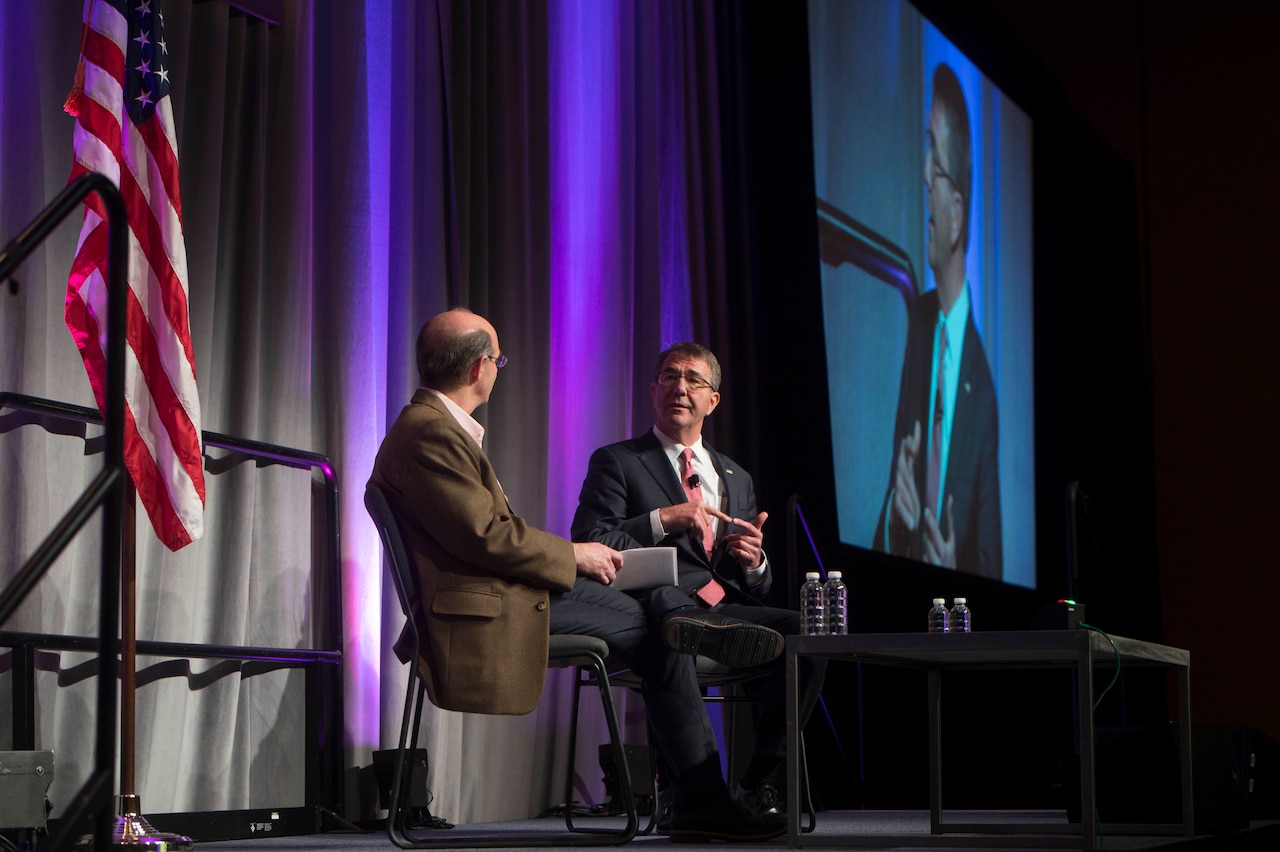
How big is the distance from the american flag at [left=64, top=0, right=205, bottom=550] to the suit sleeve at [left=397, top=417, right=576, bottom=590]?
17.9 inches

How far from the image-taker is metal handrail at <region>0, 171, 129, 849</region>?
5.08 feet

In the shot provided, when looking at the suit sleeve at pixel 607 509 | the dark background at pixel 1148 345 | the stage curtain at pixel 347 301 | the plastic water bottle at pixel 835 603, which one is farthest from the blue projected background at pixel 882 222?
the plastic water bottle at pixel 835 603

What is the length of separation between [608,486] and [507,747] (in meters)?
1.04

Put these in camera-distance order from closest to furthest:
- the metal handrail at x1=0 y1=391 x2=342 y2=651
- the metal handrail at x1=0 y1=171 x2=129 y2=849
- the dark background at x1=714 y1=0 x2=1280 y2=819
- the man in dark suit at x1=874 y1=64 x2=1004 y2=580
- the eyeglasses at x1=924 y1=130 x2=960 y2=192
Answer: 1. the metal handrail at x1=0 y1=171 x2=129 y2=849
2. the metal handrail at x1=0 y1=391 x2=342 y2=651
3. the man in dark suit at x1=874 y1=64 x2=1004 y2=580
4. the eyeglasses at x1=924 y1=130 x2=960 y2=192
5. the dark background at x1=714 y1=0 x2=1280 y2=819

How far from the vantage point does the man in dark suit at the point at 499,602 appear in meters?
2.82

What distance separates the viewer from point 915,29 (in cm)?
633

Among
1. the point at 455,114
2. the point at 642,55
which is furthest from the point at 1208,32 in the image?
the point at 455,114

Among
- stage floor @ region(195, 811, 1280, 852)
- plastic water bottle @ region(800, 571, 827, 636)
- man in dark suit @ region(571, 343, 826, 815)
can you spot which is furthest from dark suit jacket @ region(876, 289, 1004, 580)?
plastic water bottle @ region(800, 571, 827, 636)

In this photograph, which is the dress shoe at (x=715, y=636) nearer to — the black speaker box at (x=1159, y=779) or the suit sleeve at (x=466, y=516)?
the suit sleeve at (x=466, y=516)

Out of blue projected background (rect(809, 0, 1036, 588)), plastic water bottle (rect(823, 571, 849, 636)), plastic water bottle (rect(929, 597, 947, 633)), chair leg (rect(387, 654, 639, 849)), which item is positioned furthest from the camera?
blue projected background (rect(809, 0, 1036, 588))

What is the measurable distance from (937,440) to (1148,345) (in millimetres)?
2907

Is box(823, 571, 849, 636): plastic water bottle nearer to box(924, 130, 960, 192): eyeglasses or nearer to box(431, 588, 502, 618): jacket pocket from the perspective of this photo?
box(431, 588, 502, 618): jacket pocket

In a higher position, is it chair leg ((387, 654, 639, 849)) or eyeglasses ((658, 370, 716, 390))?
eyeglasses ((658, 370, 716, 390))

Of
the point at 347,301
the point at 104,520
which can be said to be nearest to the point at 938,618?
the point at 347,301
